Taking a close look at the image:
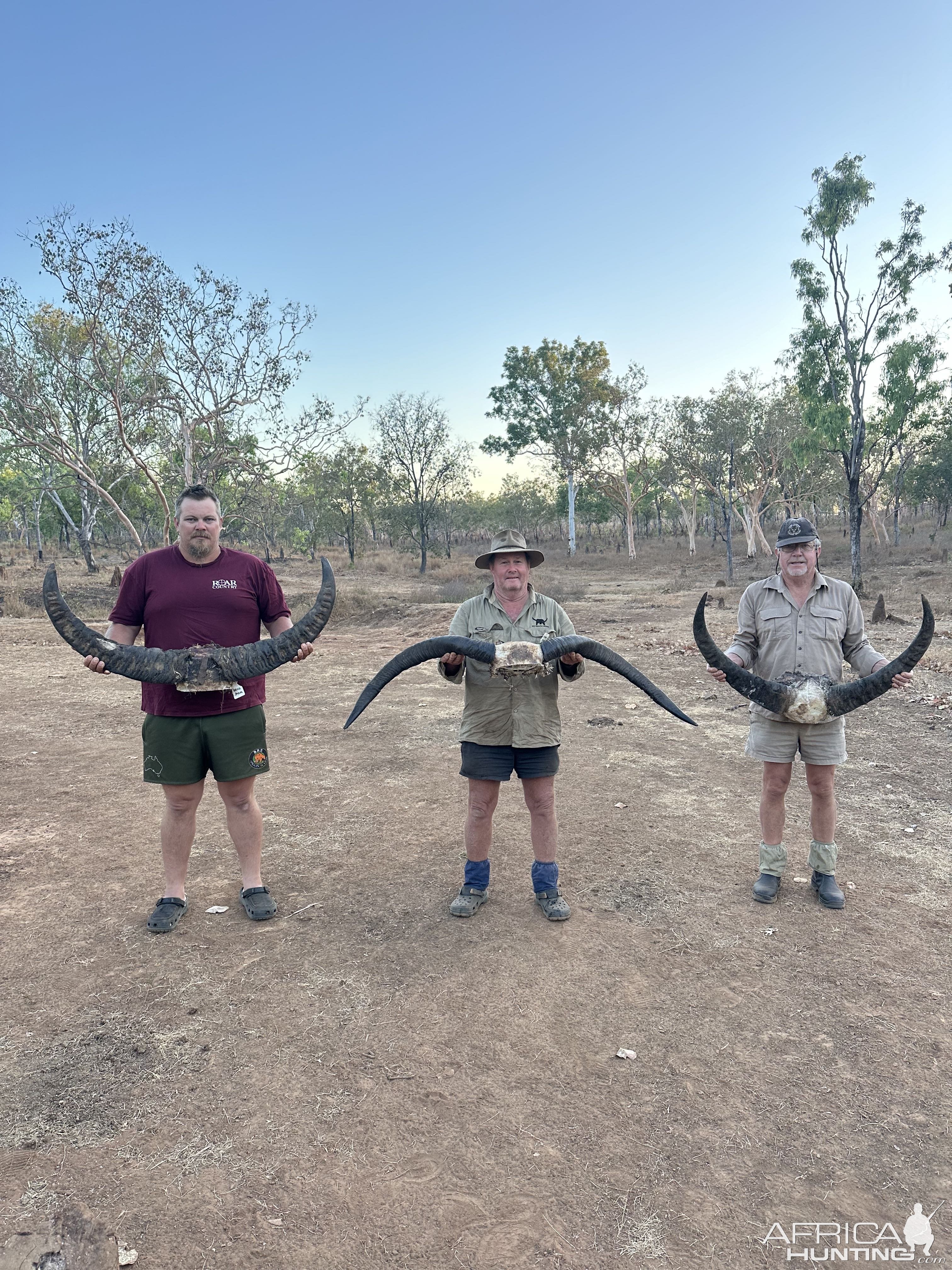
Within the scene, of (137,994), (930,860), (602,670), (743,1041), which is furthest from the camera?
(602,670)

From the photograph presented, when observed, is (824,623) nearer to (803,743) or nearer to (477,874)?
(803,743)

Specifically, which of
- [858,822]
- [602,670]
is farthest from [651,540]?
[858,822]

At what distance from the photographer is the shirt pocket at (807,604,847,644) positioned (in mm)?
4203

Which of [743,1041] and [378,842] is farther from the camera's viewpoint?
[378,842]

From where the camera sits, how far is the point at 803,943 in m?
3.84

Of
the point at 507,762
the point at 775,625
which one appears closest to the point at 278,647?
the point at 507,762

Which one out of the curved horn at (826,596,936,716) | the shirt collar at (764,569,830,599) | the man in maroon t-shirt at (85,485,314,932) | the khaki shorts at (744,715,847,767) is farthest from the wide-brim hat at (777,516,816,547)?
the man in maroon t-shirt at (85,485,314,932)

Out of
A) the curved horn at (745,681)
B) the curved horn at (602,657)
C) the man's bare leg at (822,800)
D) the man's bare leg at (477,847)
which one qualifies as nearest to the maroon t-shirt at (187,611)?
the man's bare leg at (477,847)

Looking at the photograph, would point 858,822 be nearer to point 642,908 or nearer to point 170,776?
point 642,908

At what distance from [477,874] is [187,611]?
2.24 m

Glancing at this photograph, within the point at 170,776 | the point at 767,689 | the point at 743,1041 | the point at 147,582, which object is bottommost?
the point at 743,1041

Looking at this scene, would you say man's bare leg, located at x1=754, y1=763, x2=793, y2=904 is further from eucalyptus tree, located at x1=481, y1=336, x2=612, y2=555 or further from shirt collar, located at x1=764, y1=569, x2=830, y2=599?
eucalyptus tree, located at x1=481, y1=336, x2=612, y2=555

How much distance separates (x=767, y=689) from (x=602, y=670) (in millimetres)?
8050

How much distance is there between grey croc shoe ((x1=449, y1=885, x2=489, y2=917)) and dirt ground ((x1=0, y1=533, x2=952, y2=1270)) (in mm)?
77
